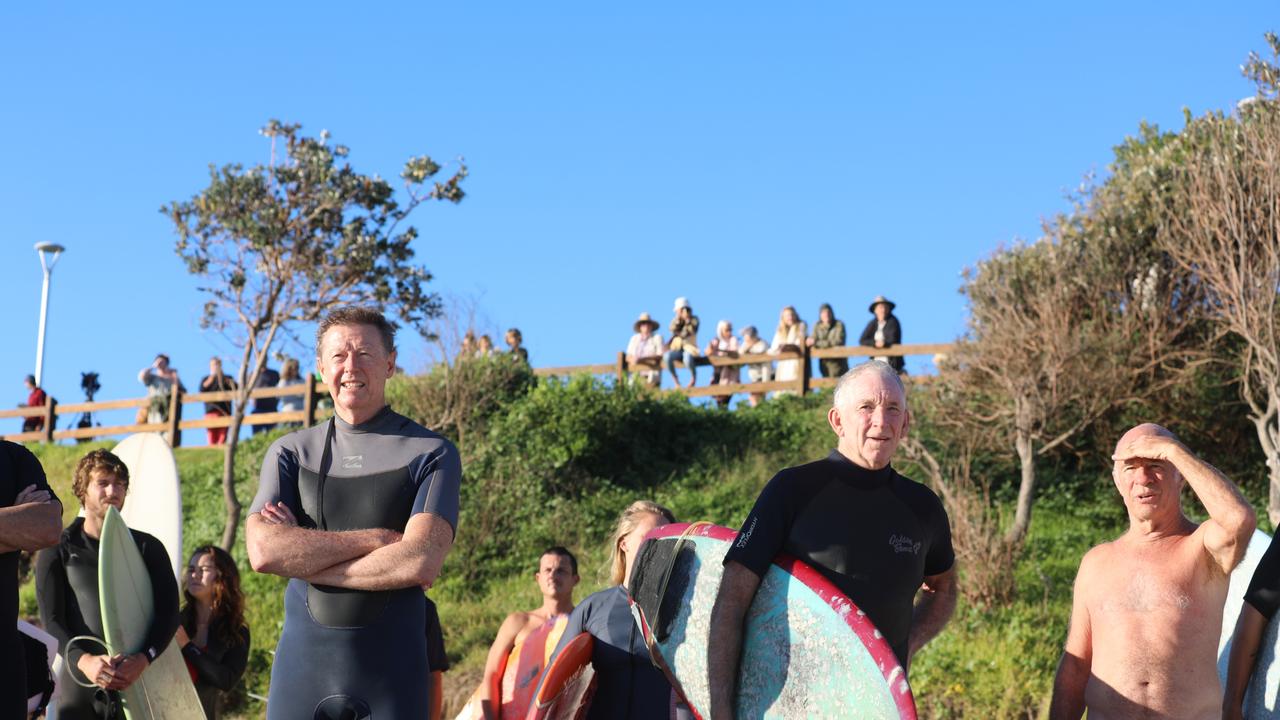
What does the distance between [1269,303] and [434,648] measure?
1098 cm

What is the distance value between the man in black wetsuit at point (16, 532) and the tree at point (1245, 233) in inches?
478

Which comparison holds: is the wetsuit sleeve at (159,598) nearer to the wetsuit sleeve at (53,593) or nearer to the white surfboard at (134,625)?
the white surfboard at (134,625)

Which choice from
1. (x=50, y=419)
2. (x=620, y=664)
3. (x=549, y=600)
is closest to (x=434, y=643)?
(x=549, y=600)

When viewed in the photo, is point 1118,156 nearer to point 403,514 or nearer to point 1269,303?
point 1269,303

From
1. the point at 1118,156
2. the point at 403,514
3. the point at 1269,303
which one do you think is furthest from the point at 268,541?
the point at 1118,156

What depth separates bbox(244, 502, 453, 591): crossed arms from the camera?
3.96m

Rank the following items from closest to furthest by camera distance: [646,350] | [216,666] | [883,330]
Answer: [216,666] < [883,330] < [646,350]

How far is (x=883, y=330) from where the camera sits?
62.9 ft

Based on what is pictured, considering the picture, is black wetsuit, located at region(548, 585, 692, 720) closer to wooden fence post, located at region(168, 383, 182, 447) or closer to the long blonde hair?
the long blonde hair

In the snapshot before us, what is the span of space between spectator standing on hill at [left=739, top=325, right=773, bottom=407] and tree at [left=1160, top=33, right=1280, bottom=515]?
6.19 metres

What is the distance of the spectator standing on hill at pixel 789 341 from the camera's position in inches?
778

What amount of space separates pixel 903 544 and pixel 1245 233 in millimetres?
11755

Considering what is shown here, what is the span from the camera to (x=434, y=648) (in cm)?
636

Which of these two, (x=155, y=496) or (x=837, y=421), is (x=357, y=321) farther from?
(x=155, y=496)
